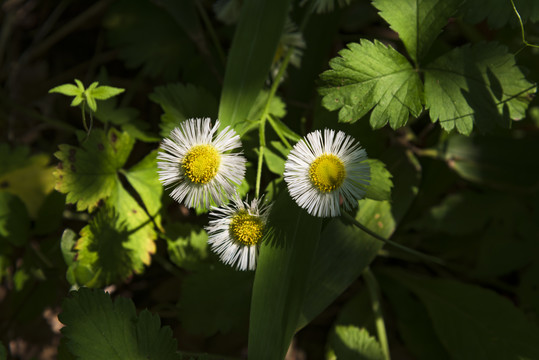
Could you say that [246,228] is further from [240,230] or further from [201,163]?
[201,163]

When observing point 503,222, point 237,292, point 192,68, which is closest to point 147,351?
point 237,292

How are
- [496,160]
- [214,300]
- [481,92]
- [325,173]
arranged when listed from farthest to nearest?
[496,160], [214,300], [481,92], [325,173]

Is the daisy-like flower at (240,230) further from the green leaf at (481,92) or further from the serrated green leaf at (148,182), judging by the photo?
the green leaf at (481,92)

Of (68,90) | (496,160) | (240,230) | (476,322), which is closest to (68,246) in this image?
(68,90)

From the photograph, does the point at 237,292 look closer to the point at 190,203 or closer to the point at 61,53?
the point at 190,203

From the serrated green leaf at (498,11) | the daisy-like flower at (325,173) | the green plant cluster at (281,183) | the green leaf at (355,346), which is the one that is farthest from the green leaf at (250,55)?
the green leaf at (355,346)
